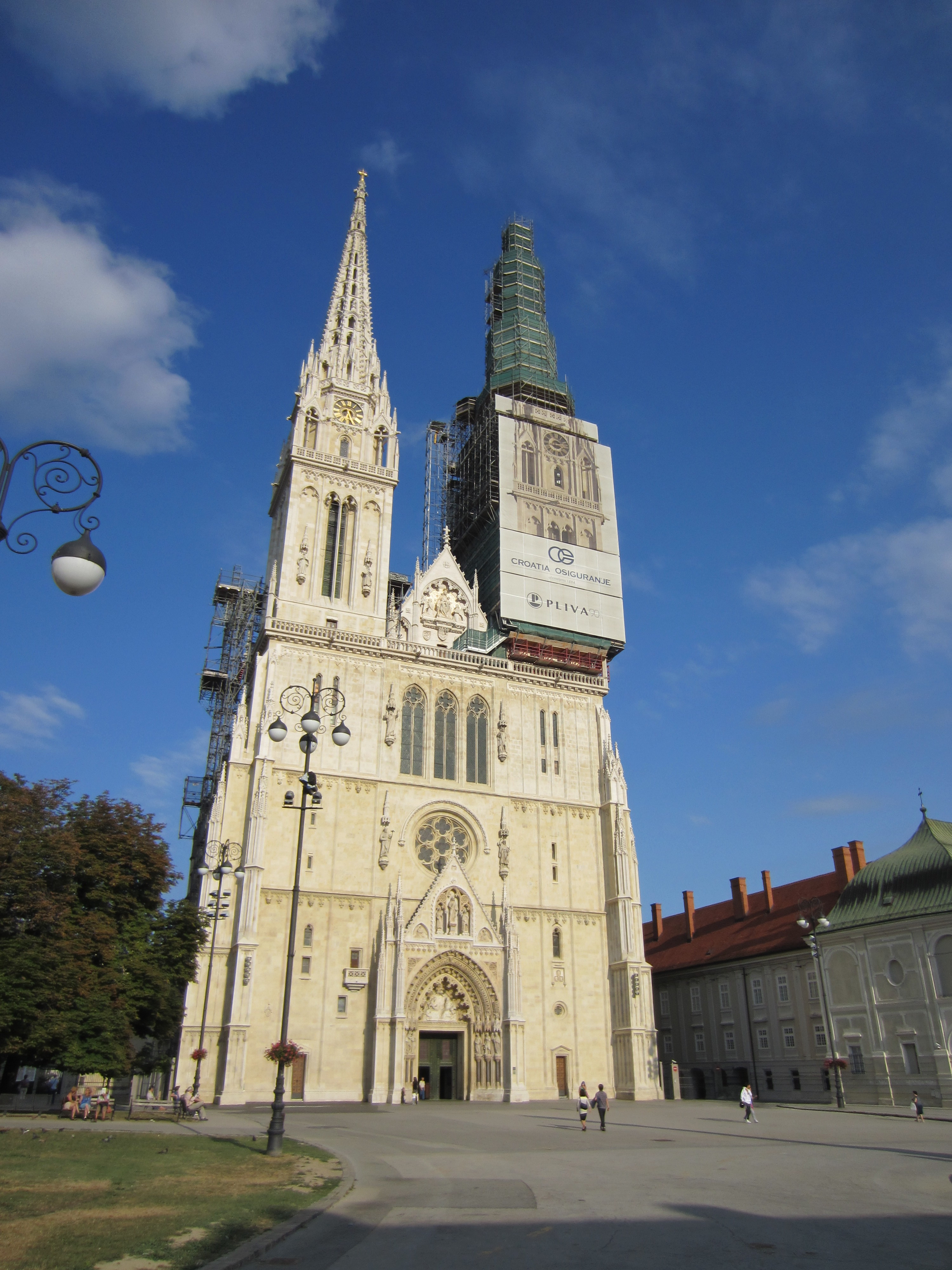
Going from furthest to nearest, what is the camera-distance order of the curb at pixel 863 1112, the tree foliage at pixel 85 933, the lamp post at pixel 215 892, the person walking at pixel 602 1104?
the lamp post at pixel 215 892 → the curb at pixel 863 1112 → the tree foliage at pixel 85 933 → the person walking at pixel 602 1104

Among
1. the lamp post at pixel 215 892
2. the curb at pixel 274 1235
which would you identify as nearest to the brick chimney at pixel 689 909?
the lamp post at pixel 215 892

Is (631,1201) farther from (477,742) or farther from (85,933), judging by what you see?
(477,742)

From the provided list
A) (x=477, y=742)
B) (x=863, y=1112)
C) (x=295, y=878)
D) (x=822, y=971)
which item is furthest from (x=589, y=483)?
(x=295, y=878)

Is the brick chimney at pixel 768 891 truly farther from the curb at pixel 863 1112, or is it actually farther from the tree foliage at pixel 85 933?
the tree foliage at pixel 85 933

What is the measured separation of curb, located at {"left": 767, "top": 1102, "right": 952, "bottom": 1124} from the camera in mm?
31638

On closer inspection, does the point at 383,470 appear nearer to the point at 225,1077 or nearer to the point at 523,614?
the point at 523,614

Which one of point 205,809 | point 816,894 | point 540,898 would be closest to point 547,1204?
point 540,898

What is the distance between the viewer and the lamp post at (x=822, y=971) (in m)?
40.0

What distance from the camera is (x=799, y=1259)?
954cm

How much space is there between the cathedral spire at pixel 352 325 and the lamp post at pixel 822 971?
4042 centimetres

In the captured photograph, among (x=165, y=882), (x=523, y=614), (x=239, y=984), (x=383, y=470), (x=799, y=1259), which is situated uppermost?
(x=383, y=470)

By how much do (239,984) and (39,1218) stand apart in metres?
29.0

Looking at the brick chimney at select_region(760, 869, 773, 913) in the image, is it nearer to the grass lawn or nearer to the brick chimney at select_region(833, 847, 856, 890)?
the brick chimney at select_region(833, 847, 856, 890)

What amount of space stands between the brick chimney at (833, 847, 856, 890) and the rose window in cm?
2082
